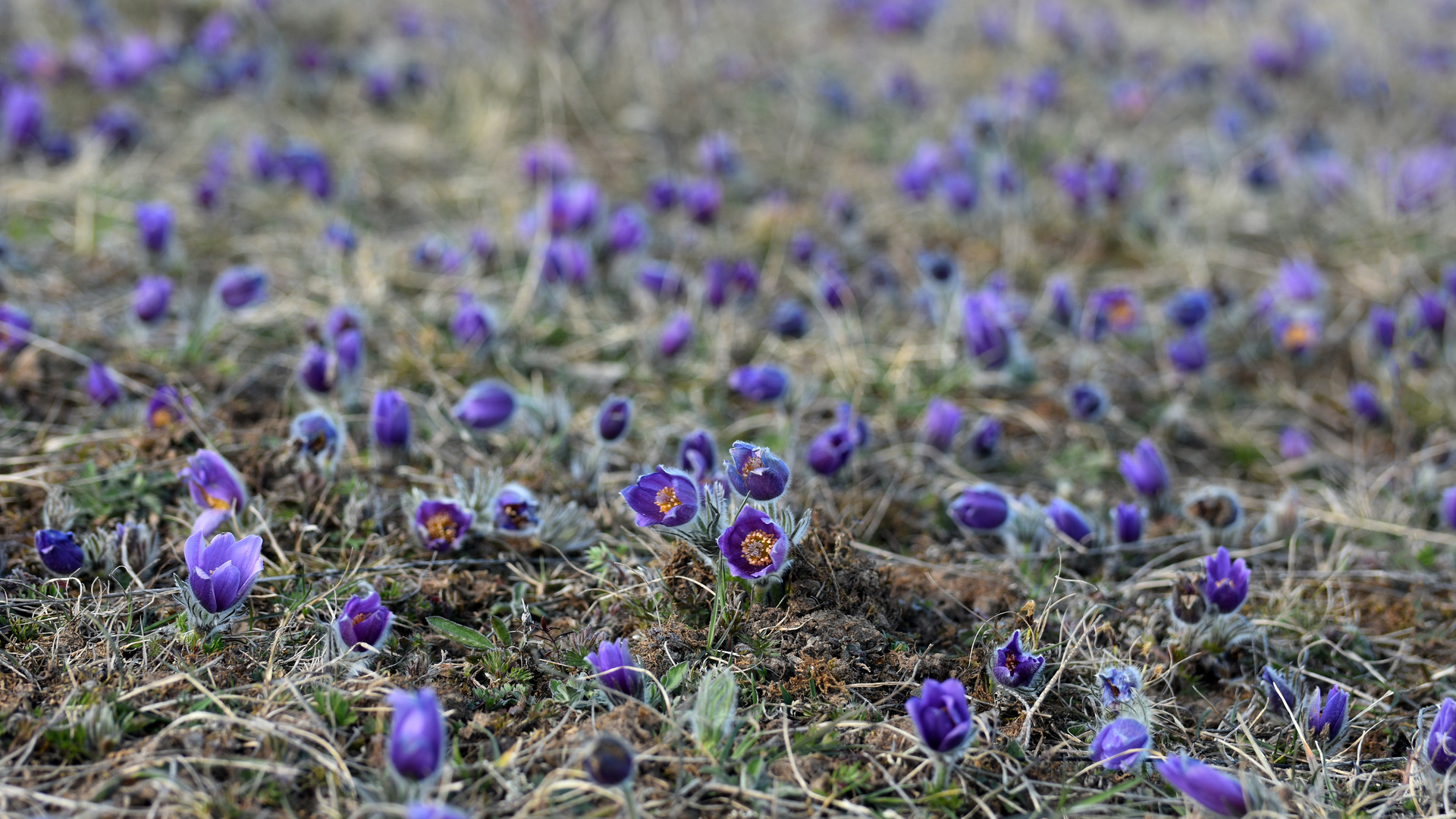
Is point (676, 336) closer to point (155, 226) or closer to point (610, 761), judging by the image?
point (155, 226)

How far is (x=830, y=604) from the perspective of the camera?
2125mm

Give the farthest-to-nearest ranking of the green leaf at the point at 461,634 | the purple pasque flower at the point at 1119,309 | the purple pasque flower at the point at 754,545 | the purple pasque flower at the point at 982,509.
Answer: the purple pasque flower at the point at 1119,309 → the purple pasque flower at the point at 982,509 → the green leaf at the point at 461,634 → the purple pasque flower at the point at 754,545

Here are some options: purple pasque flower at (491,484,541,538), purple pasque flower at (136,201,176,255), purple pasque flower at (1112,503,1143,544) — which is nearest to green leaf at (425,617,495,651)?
purple pasque flower at (491,484,541,538)

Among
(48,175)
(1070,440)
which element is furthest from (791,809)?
(48,175)

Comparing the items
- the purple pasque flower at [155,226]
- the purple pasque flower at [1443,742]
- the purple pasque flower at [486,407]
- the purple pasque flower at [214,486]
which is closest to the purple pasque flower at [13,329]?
the purple pasque flower at [155,226]

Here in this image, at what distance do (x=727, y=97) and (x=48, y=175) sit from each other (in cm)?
284

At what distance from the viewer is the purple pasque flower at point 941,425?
113 inches

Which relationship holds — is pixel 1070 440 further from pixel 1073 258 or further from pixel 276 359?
pixel 276 359

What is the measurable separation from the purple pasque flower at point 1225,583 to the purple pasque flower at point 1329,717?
21cm

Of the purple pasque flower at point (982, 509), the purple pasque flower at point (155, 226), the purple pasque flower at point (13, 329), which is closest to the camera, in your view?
the purple pasque flower at point (982, 509)

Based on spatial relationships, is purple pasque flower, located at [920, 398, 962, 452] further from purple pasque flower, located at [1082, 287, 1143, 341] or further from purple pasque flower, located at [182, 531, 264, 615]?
purple pasque flower, located at [182, 531, 264, 615]

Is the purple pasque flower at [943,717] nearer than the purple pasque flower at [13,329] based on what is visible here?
Yes

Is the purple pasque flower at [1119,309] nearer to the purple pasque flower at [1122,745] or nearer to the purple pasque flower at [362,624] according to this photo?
the purple pasque flower at [1122,745]

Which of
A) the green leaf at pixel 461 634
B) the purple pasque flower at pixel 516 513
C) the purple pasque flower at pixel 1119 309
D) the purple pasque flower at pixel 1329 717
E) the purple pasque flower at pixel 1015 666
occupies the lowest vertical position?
the purple pasque flower at pixel 1119 309
